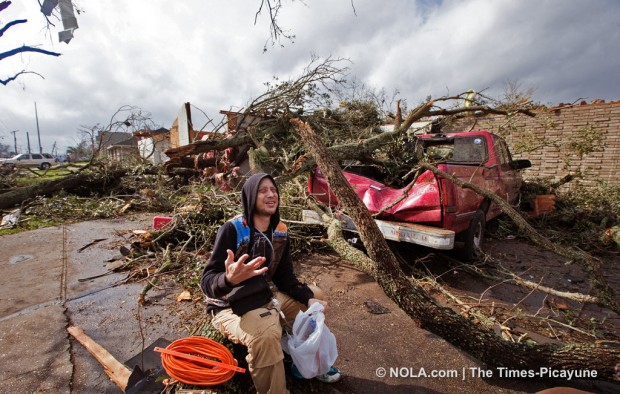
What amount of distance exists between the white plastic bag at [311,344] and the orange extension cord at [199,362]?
323mm

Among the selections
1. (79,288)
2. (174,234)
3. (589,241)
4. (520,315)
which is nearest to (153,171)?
(174,234)

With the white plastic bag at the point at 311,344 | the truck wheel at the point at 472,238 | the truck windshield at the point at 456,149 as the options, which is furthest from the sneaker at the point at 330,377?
the truck windshield at the point at 456,149

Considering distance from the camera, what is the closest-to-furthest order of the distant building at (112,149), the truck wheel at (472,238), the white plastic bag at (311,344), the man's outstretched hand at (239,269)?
1. the man's outstretched hand at (239,269)
2. the white plastic bag at (311,344)
3. the truck wheel at (472,238)
4. the distant building at (112,149)

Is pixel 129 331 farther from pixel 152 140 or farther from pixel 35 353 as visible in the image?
pixel 152 140

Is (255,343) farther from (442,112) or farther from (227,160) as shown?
(227,160)

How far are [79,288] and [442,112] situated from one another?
5.97 meters

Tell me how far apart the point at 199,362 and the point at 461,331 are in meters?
1.72

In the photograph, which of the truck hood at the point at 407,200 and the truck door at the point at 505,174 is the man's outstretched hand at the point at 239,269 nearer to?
the truck hood at the point at 407,200

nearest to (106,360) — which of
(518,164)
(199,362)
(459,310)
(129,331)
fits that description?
(129,331)

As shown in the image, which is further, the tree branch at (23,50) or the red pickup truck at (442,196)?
the tree branch at (23,50)

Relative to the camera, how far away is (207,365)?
1654 mm

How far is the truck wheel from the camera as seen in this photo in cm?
Answer: 385

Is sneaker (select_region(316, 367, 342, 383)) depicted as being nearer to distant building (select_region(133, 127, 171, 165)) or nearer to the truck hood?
the truck hood

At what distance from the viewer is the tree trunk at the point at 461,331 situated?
1.90 m
